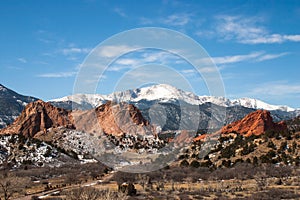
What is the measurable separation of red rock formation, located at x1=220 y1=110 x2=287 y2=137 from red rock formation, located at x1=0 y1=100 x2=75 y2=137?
65.8 meters

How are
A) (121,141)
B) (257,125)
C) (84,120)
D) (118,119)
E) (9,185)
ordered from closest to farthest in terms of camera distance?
(9,185) < (257,125) < (121,141) < (84,120) < (118,119)

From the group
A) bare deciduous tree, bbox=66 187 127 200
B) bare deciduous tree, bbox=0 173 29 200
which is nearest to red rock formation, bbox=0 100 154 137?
bare deciduous tree, bbox=0 173 29 200

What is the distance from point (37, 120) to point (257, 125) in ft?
270

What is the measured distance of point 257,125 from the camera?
105062 millimetres

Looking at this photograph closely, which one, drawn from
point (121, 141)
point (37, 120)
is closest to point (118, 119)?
point (121, 141)

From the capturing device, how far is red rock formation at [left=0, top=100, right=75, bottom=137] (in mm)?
135750

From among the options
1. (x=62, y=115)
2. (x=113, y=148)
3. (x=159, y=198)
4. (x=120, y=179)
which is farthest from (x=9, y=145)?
(x=159, y=198)

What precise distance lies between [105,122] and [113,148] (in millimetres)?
31209

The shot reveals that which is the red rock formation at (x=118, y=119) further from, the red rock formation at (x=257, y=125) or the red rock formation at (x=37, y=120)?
the red rock formation at (x=257, y=125)

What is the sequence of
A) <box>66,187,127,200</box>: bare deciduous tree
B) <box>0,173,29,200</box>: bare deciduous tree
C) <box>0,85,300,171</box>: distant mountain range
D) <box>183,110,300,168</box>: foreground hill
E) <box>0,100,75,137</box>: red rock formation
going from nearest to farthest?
<box>66,187,127,200</box>: bare deciduous tree
<box>0,173,29,200</box>: bare deciduous tree
<box>183,110,300,168</box>: foreground hill
<box>0,85,300,171</box>: distant mountain range
<box>0,100,75,137</box>: red rock formation

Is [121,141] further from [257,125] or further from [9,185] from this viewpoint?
[9,185]

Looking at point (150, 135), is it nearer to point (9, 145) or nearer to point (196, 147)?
point (196, 147)

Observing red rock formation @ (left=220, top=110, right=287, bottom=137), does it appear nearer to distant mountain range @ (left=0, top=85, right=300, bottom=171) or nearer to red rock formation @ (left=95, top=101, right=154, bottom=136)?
distant mountain range @ (left=0, top=85, right=300, bottom=171)

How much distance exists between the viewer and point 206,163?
81.4 meters
